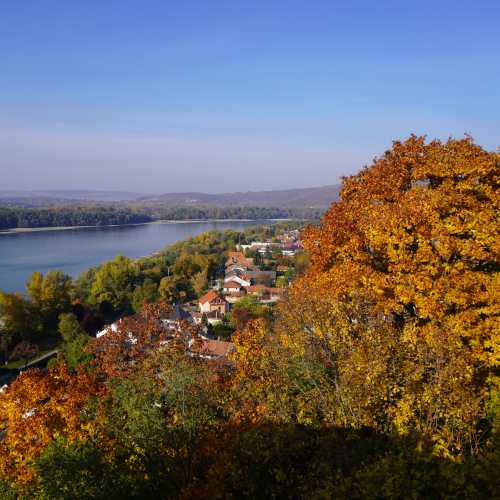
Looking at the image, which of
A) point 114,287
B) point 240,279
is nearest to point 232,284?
point 240,279

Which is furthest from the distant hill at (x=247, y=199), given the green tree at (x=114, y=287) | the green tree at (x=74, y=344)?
the green tree at (x=74, y=344)

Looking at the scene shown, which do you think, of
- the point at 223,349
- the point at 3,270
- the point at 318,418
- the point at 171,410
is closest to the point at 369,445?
the point at 318,418

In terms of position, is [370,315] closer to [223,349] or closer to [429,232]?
[429,232]

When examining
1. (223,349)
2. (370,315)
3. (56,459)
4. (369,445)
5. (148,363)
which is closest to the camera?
(369,445)

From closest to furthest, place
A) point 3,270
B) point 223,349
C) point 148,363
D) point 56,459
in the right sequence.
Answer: point 56,459
point 148,363
point 223,349
point 3,270

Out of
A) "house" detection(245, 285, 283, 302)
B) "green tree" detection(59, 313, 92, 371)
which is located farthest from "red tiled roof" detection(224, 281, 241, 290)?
"green tree" detection(59, 313, 92, 371)

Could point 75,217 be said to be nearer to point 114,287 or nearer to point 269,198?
point 114,287

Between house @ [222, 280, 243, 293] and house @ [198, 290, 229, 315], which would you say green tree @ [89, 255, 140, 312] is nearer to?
house @ [198, 290, 229, 315]
